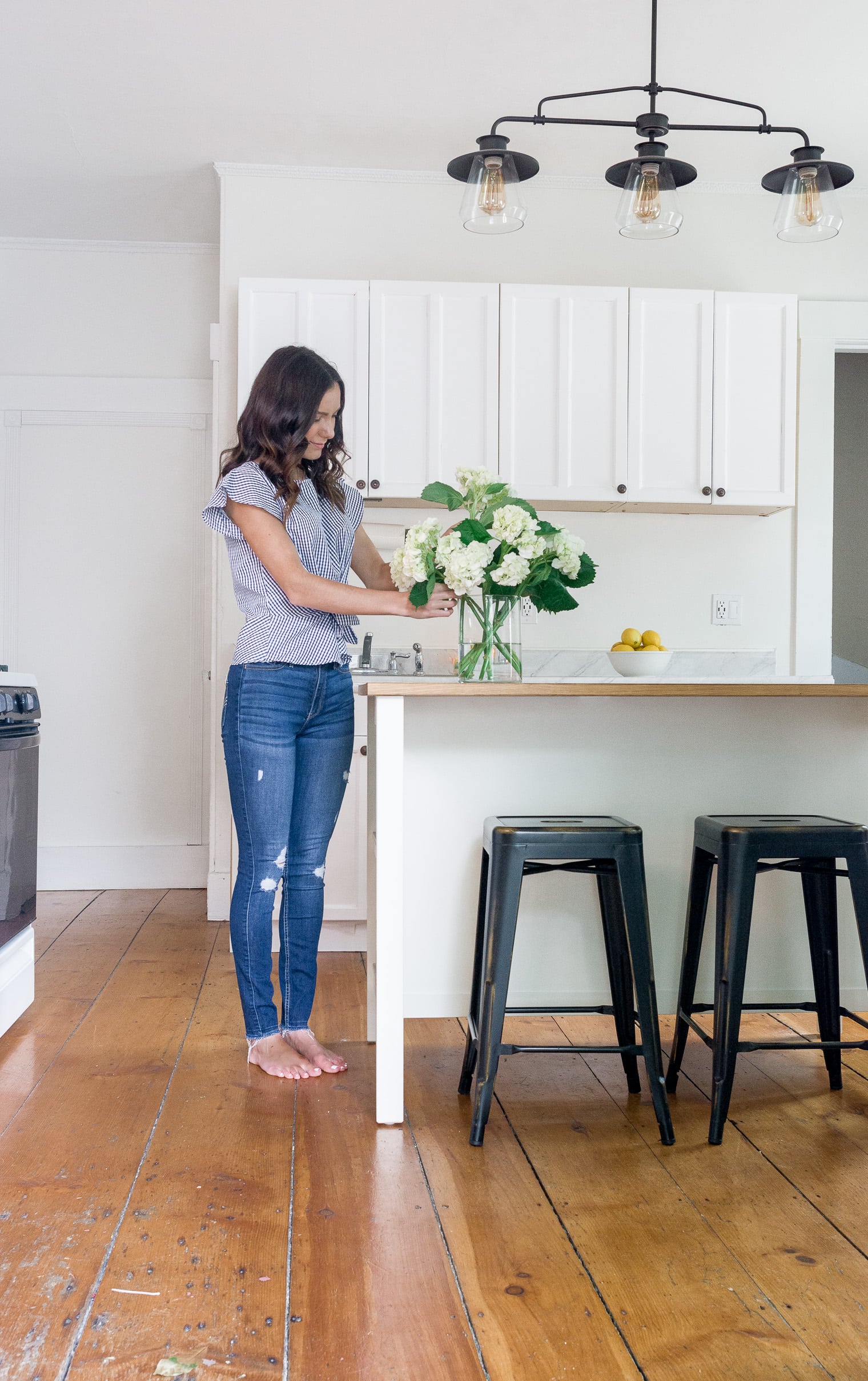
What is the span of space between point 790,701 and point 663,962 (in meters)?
0.62

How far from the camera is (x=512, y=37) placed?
2.96 m

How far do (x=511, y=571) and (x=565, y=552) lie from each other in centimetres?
11

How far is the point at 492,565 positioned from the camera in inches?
75.5

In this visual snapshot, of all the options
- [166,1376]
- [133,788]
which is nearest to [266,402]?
[166,1376]

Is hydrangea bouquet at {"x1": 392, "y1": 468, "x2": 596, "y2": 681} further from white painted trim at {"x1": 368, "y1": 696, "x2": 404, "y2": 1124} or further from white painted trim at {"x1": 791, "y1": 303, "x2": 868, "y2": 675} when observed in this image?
white painted trim at {"x1": 791, "y1": 303, "x2": 868, "y2": 675}

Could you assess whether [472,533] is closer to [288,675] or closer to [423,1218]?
[288,675]

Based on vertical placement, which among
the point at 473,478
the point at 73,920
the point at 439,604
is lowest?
the point at 73,920

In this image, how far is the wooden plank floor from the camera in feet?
4.18

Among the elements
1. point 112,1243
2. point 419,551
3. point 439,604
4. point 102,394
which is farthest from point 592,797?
point 102,394

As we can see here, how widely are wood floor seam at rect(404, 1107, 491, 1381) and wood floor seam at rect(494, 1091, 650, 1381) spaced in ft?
0.56

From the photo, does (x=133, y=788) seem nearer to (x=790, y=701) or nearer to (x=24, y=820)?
(x=24, y=820)

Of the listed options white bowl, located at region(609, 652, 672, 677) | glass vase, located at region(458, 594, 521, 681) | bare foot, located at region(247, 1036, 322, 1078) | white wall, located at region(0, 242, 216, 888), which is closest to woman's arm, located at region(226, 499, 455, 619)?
glass vase, located at region(458, 594, 521, 681)

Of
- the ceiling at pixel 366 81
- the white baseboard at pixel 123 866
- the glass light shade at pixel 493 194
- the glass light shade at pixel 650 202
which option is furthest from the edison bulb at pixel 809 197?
the white baseboard at pixel 123 866

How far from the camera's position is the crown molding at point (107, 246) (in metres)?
4.30
